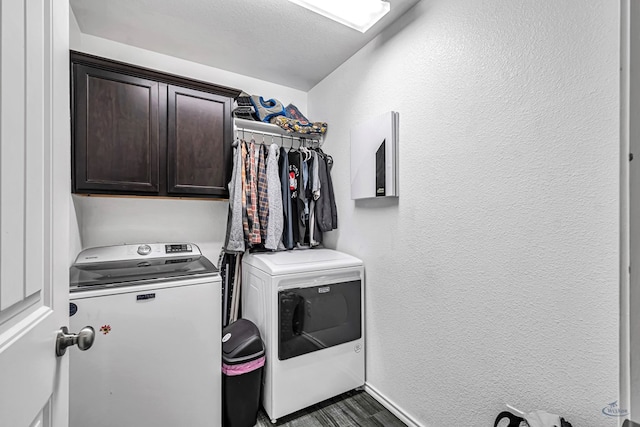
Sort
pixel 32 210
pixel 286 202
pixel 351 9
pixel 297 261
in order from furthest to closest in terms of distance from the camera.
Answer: pixel 286 202
pixel 297 261
pixel 351 9
pixel 32 210

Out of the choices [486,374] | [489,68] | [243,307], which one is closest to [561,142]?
[489,68]

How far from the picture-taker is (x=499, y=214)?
1.28 m

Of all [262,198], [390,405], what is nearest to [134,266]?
[262,198]

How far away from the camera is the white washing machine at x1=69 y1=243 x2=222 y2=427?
4.39 ft

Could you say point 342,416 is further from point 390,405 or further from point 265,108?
point 265,108

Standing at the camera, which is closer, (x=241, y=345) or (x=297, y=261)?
(x=241, y=345)

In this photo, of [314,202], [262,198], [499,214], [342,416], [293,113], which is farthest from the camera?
[293,113]

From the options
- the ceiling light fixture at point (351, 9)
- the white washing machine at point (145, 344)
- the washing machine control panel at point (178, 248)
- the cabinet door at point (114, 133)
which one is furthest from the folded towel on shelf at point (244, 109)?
the white washing machine at point (145, 344)

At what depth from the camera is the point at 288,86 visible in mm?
2695

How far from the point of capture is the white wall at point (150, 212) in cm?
192

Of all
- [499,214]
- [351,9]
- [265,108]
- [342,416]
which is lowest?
[342,416]

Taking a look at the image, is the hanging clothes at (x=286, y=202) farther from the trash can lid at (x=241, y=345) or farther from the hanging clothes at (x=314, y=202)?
the trash can lid at (x=241, y=345)

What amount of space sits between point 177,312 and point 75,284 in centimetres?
47

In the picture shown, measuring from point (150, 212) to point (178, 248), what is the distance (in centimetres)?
42
